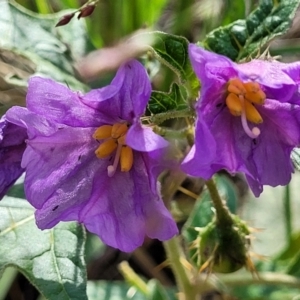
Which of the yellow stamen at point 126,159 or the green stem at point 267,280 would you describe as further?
the green stem at point 267,280

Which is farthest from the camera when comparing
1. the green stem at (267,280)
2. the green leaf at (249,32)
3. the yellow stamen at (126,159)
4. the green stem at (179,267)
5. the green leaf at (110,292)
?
the green leaf at (110,292)

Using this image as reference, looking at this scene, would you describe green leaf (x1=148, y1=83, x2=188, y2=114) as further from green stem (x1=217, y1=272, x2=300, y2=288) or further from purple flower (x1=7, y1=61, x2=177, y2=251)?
green stem (x1=217, y1=272, x2=300, y2=288)

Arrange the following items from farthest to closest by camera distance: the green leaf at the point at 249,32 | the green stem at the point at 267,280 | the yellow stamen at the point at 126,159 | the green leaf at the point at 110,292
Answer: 1. the green leaf at the point at 110,292
2. the green stem at the point at 267,280
3. the green leaf at the point at 249,32
4. the yellow stamen at the point at 126,159

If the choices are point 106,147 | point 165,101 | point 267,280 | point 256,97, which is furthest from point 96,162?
point 267,280

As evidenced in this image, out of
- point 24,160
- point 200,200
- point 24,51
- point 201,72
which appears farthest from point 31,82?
point 200,200

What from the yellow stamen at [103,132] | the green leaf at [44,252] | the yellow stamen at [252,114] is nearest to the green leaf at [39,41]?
the green leaf at [44,252]

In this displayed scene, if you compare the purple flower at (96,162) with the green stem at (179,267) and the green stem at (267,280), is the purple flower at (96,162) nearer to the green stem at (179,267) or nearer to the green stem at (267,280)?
the green stem at (179,267)

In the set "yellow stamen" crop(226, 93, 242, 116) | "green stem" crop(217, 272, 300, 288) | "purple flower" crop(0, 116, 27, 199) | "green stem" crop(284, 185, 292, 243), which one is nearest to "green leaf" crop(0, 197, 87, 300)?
"purple flower" crop(0, 116, 27, 199)
